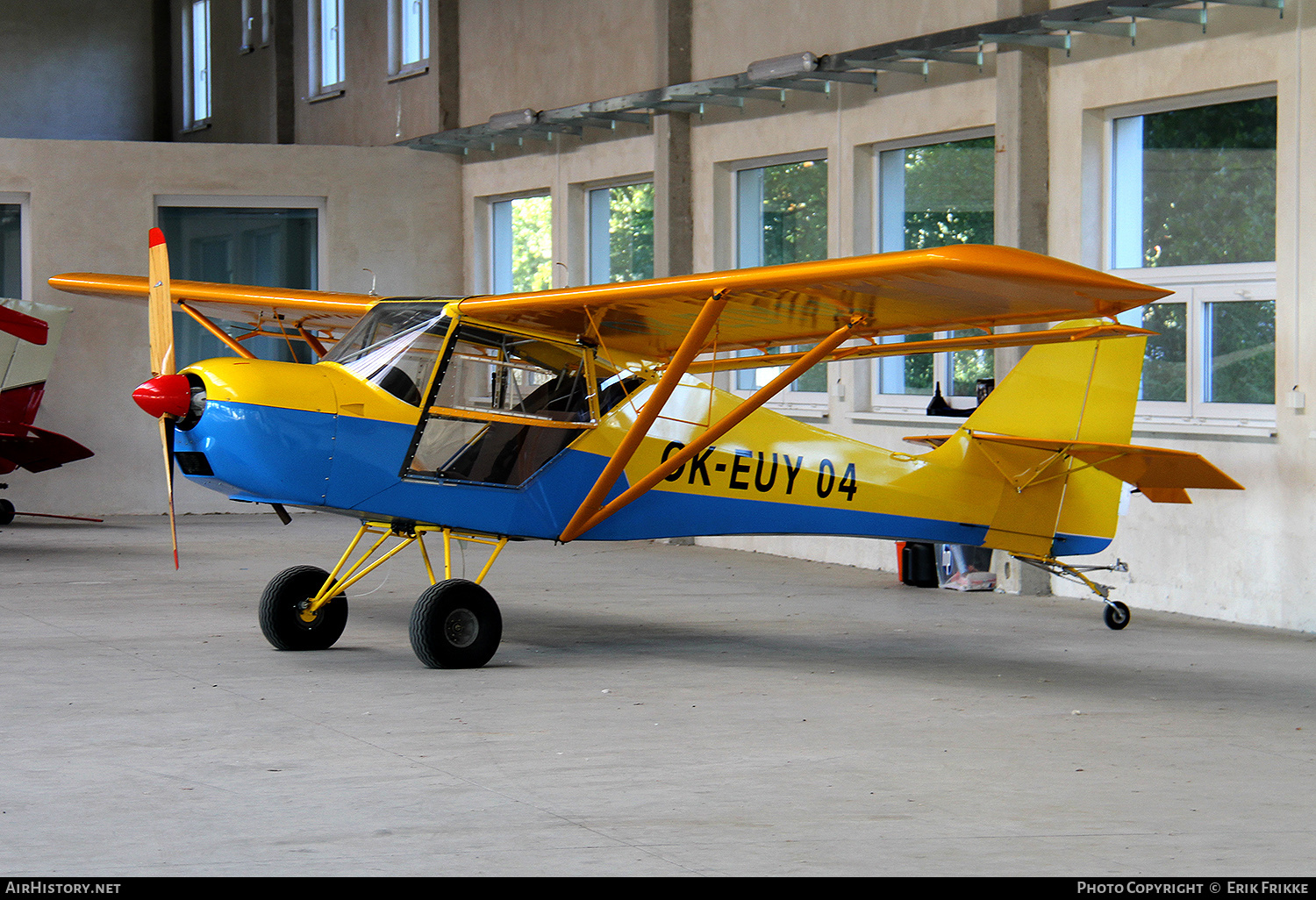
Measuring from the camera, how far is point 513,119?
16266 millimetres

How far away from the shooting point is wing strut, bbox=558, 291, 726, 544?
23.0 ft

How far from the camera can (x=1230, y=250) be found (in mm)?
9914

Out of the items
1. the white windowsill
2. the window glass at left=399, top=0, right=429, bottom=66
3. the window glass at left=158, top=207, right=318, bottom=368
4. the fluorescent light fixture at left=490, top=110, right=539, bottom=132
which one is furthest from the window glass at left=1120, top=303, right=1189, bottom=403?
the window glass at left=399, top=0, right=429, bottom=66

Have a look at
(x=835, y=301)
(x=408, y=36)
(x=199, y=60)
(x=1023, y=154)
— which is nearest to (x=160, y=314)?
(x=835, y=301)

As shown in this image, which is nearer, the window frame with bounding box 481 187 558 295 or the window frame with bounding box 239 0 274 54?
the window frame with bounding box 481 187 558 295

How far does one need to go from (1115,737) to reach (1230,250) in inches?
198

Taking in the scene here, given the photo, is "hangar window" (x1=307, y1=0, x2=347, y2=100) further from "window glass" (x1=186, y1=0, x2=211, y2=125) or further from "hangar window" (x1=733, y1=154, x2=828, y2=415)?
"hangar window" (x1=733, y1=154, x2=828, y2=415)

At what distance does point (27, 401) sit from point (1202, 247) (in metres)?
11.5

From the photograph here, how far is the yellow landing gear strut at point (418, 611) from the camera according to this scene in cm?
736

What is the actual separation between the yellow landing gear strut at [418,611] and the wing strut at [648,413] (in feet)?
1.57

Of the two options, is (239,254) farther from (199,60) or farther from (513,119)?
(199,60)

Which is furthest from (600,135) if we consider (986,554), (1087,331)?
(1087,331)

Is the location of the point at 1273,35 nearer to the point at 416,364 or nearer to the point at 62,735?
the point at 416,364

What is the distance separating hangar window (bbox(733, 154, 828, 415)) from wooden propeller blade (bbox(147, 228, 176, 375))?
681 cm
